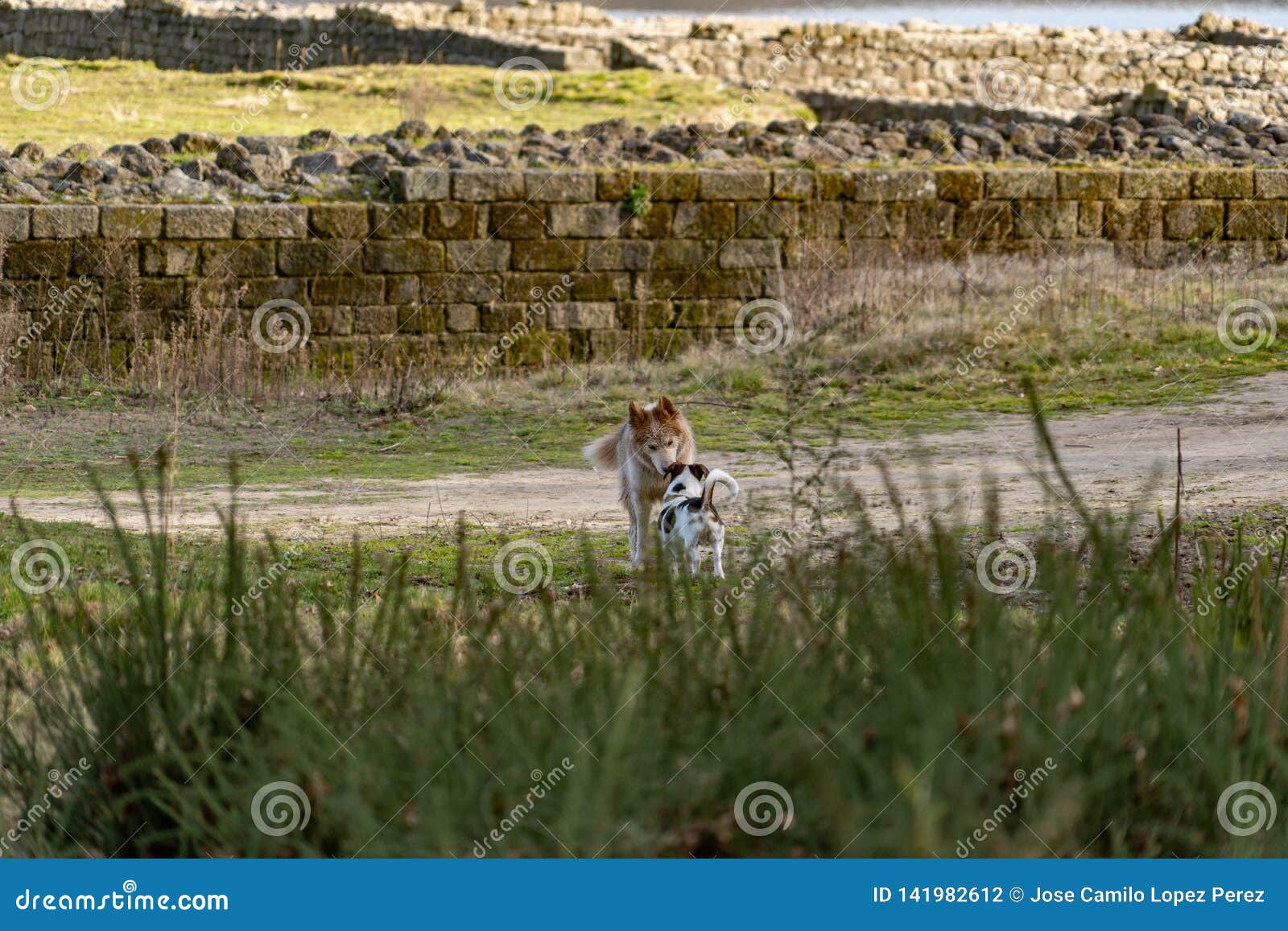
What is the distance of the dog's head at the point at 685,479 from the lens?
6957 millimetres

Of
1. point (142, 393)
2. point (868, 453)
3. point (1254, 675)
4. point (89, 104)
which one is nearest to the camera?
point (1254, 675)

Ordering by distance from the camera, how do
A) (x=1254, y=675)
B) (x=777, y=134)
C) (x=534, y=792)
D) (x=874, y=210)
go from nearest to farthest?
(x=534, y=792)
(x=1254, y=675)
(x=874, y=210)
(x=777, y=134)

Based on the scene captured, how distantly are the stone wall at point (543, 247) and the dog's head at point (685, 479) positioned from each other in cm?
710

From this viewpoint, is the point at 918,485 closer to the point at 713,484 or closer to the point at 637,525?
the point at 637,525

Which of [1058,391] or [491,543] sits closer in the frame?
[491,543]

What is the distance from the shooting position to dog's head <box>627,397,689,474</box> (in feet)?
23.8

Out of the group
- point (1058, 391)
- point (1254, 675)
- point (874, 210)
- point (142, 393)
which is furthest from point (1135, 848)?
point (874, 210)

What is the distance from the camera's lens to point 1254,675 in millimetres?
3760

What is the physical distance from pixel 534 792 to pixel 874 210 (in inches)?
521

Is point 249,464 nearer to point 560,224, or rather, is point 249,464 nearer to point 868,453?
point 868,453

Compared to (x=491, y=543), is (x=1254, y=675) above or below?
above

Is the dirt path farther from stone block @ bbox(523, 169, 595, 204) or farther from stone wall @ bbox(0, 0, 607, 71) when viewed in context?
stone wall @ bbox(0, 0, 607, 71)

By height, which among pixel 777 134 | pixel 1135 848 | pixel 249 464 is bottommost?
pixel 249 464

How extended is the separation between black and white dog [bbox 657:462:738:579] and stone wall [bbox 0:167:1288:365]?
286 inches
